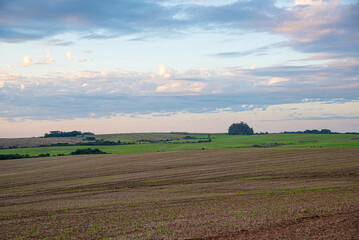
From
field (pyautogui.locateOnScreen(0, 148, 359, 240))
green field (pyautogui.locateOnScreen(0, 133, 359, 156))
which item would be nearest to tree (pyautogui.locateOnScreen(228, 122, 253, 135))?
green field (pyautogui.locateOnScreen(0, 133, 359, 156))

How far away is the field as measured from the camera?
1692 centimetres

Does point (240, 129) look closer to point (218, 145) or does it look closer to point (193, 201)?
point (218, 145)

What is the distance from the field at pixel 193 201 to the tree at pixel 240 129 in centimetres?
11345

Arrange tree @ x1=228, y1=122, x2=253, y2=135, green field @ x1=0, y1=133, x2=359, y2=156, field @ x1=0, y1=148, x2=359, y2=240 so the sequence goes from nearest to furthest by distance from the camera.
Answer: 1. field @ x1=0, y1=148, x2=359, y2=240
2. green field @ x1=0, y1=133, x2=359, y2=156
3. tree @ x1=228, y1=122, x2=253, y2=135

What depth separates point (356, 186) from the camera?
29.6m

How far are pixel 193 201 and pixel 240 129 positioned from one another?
476 ft

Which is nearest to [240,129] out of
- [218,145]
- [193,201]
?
[218,145]

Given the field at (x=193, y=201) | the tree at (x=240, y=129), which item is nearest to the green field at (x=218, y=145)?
the field at (x=193, y=201)

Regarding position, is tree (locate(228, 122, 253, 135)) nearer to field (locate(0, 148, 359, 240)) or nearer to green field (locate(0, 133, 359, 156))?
green field (locate(0, 133, 359, 156))

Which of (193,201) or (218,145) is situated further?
(218,145)

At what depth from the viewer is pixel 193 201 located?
84.1 ft

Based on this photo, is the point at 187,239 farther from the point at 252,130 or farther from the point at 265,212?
the point at 252,130

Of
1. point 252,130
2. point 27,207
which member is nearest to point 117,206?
point 27,207

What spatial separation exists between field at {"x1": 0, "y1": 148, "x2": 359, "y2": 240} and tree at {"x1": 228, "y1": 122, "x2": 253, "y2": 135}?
372 ft
